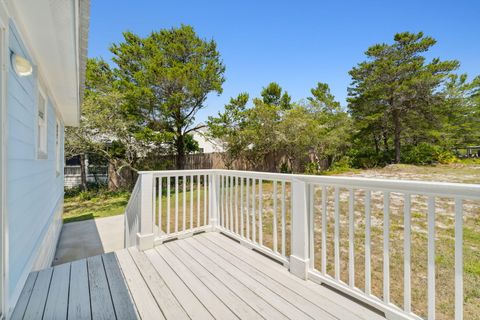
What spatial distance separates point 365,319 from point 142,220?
8.15ft

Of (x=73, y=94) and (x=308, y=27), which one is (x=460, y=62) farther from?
(x=73, y=94)

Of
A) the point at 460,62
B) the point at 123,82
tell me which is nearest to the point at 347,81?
the point at 460,62

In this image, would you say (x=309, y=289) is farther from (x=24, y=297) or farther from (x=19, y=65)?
(x=19, y=65)

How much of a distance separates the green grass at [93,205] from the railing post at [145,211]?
16.0 ft

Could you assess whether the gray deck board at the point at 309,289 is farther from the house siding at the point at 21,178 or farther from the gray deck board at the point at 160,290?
the house siding at the point at 21,178

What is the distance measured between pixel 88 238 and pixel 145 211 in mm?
3160

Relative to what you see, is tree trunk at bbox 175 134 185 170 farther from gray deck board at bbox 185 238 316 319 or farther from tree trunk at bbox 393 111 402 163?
tree trunk at bbox 393 111 402 163

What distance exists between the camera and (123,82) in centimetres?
981

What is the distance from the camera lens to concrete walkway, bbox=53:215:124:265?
429cm

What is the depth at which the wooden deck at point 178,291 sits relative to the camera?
5.71ft

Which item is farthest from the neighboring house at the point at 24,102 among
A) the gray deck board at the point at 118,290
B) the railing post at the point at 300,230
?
the railing post at the point at 300,230

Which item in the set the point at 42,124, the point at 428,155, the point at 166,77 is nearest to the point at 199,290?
the point at 42,124

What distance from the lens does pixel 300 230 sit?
2.22 m

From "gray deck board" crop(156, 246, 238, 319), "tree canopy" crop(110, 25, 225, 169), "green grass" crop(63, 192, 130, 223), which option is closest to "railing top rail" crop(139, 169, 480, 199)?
"gray deck board" crop(156, 246, 238, 319)
